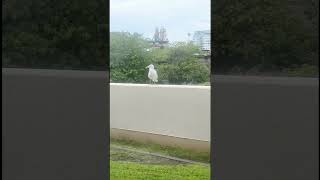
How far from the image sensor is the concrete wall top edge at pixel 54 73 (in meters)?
2.82

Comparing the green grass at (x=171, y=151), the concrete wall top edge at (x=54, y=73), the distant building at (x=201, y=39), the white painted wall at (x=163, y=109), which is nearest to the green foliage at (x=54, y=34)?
the concrete wall top edge at (x=54, y=73)

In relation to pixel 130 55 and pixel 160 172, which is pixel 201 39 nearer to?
pixel 130 55

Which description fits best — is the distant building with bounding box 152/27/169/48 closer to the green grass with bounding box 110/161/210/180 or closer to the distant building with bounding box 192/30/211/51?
the distant building with bounding box 192/30/211/51

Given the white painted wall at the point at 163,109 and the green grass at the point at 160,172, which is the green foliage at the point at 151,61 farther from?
the green grass at the point at 160,172

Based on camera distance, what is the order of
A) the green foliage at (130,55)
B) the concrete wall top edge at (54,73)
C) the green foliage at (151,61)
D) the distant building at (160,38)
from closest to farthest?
the concrete wall top edge at (54,73)
the green foliage at (151,61)
the distant building at (160,38)
the green foliage at (130,55)

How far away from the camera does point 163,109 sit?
6.69m

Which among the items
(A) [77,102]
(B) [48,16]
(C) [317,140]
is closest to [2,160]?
(A) [77,102]

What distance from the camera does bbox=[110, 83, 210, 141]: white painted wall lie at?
20.6 ft

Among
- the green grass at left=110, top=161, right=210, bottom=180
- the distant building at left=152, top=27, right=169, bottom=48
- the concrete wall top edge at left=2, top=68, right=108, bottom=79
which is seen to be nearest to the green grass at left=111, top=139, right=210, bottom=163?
the green grass at left=110, top=161, right=210, bottom=180

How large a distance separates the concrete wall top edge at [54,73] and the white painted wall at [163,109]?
335 cm

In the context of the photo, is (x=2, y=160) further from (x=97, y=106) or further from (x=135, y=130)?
(x=135, y=130)

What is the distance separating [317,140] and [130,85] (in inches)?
202

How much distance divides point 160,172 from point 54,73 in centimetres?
380

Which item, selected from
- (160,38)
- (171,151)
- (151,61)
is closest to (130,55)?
(151,61)
